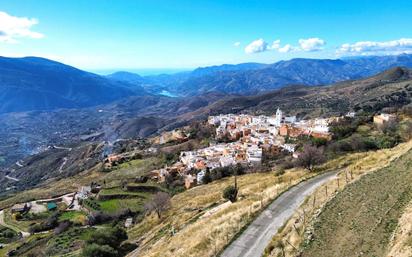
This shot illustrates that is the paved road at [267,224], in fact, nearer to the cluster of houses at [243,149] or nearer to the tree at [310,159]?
the tree at [310,159]

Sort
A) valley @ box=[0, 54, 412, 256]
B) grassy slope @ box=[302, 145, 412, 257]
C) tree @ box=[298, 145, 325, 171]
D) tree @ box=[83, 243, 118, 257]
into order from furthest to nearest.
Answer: tree @ box=[298, 145, 325, 171], tree @ box=[83, 243, 118, 257], valley @ box=[0, 54, 412, 256], grassy slope @ box=[302, 145, 412, 257]

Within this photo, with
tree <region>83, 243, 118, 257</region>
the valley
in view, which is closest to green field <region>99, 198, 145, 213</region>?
the valley

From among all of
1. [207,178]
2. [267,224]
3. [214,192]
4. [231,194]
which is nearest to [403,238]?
[267,224]

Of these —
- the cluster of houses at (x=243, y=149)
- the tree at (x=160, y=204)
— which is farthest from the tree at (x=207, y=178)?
the tree at (x=160, y=204)

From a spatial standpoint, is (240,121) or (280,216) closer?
(280,216)

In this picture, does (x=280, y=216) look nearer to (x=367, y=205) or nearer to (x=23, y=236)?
(x=367, y=205)

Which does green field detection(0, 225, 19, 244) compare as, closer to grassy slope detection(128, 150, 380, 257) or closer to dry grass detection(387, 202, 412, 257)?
grassy slope detection(128, 150, 380, 257)

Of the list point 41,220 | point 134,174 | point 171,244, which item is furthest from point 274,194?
point 134,174
